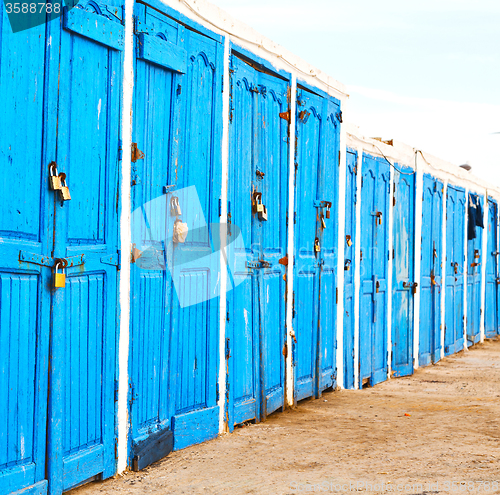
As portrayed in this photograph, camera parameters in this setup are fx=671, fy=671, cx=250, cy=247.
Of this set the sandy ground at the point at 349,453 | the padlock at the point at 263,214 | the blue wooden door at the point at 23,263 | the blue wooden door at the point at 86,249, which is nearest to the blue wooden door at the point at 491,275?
the sandy ground at the point at 349,453

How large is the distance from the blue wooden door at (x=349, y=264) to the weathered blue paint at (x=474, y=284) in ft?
20.6

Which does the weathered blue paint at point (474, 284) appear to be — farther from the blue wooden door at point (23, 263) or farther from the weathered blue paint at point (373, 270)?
the blue wooden door at point (23, 263)

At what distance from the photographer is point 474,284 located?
47.7ft

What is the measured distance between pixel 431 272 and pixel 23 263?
8970 millimetres

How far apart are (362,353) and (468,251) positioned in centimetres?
615

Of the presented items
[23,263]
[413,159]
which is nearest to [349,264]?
[413,159]

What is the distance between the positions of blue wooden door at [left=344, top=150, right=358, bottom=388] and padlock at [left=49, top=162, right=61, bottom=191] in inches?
200

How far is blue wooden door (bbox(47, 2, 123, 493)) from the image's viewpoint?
12.8 feet

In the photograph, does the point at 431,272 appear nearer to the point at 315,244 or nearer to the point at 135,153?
the point at 315,244

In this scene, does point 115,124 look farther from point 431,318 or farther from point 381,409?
point 431,318

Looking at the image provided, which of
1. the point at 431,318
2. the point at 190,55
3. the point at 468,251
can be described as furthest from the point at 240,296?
the point at 468,251

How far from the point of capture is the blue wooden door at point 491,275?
1554 centimetres

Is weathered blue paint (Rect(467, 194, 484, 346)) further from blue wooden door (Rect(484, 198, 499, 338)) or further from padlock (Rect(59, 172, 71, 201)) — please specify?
padlock (Rect(59, 172, 71, 201))

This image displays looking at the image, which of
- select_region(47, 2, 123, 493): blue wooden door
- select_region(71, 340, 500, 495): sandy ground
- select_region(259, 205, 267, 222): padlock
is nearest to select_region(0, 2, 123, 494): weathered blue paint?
select_region(47, 2, 123, 493): blue wooden door
